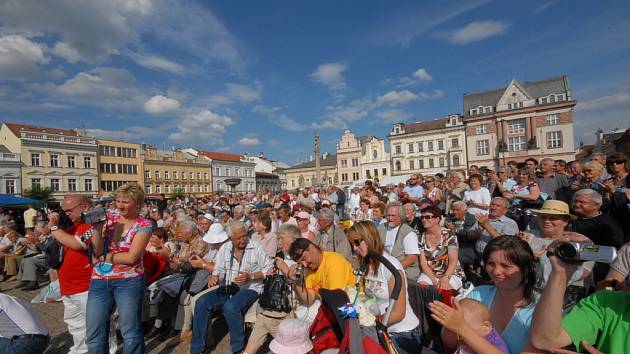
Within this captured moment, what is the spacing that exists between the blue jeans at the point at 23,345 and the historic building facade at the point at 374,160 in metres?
57.1

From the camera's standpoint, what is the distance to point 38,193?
39.0 m

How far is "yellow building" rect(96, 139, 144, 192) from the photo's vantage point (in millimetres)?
50594

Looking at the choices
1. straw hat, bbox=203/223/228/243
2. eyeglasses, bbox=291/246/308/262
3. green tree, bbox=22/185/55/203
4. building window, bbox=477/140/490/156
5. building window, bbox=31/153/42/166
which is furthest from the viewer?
building window, bbox=477/140/490/156

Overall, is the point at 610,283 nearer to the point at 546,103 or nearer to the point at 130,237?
the point at 130,237

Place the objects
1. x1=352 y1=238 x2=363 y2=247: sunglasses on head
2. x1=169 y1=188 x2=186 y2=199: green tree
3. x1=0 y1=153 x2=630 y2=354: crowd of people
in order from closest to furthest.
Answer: x1=0 y1=153 x2=630 y2=354: crowd of people < x1=352 y1=238 x2=363 y2=247: sunglasses on head < x1=169 y1=188 x2=186 y2=199: green tree

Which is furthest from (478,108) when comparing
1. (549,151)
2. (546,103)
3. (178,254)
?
(178,254)

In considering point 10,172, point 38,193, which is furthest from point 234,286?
point 10,172

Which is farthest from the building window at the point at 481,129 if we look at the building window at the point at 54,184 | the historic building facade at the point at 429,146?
the building window at the point at 54,184

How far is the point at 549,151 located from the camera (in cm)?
4191

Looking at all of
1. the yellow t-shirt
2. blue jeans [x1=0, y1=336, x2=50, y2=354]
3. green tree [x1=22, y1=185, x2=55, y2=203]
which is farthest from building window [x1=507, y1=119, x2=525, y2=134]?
green tree [x1=22, y1=185, x2=55, y2=203]

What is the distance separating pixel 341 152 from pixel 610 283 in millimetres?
62983

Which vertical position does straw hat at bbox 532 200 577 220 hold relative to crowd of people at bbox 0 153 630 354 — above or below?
above

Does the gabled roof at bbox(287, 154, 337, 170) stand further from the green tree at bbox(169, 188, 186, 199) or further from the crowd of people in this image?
the crowd of people

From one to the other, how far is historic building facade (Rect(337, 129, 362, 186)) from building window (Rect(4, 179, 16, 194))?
49194 millimetres
